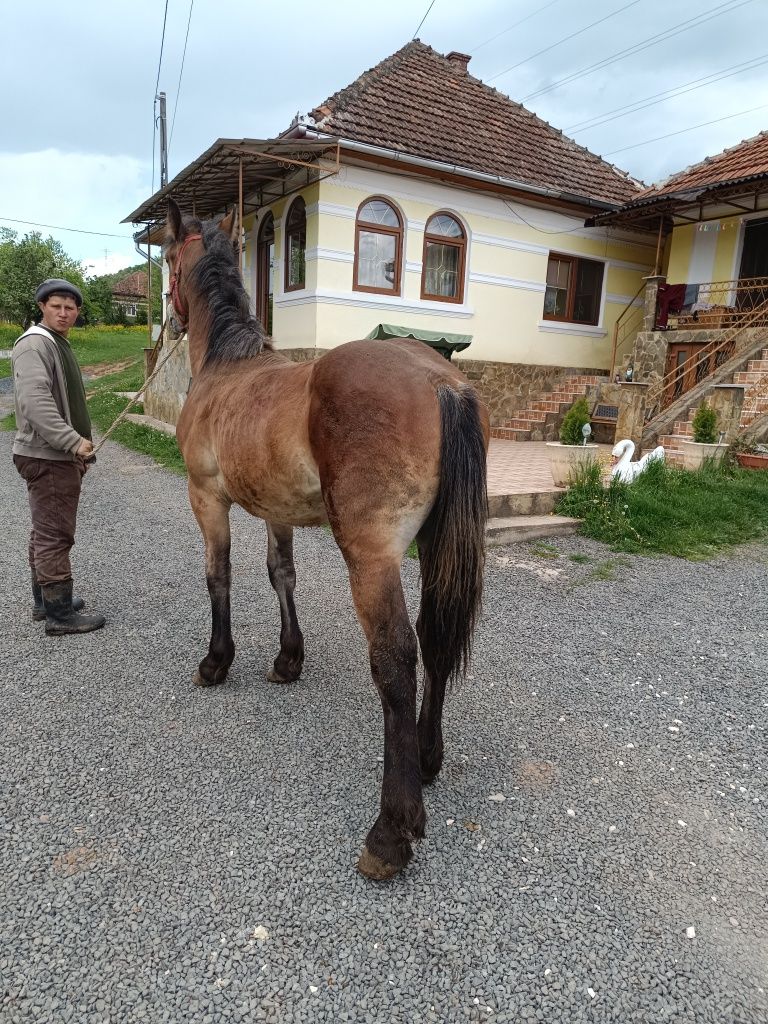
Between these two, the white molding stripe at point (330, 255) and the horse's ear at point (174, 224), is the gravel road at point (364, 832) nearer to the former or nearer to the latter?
the horse's ear at point (174, 224)

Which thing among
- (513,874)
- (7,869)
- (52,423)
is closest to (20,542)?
(52,423)

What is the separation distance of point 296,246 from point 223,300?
29.2 ft

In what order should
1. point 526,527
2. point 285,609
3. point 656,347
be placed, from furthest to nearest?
point 656,347 → point 526,527 → point 285,609

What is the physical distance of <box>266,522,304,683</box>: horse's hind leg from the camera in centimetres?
331

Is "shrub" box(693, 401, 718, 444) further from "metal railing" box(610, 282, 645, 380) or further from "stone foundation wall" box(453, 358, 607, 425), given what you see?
"metal railing" box(610, 282, 645, 380)

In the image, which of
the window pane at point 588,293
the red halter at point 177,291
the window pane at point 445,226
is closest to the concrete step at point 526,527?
the red halter at point 177,291

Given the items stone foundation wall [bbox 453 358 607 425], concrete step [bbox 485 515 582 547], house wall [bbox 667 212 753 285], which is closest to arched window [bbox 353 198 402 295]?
stone foundation wall [bbox 453 358 607 425]

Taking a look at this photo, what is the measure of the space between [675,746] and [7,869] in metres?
2.67

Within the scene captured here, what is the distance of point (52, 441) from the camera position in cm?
355

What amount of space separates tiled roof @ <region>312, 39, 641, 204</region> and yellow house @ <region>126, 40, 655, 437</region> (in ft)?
0.13

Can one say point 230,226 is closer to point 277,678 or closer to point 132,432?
point 277,678

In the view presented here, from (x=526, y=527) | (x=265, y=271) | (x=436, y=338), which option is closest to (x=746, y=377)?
(x=436, y=338)

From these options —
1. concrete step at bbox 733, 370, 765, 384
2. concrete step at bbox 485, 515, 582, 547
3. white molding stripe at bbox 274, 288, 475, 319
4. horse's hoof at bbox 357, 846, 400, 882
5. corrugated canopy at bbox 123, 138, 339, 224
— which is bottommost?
horse's hoof at bbox 357, 846, 400, 882

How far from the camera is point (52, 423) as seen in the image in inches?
139
